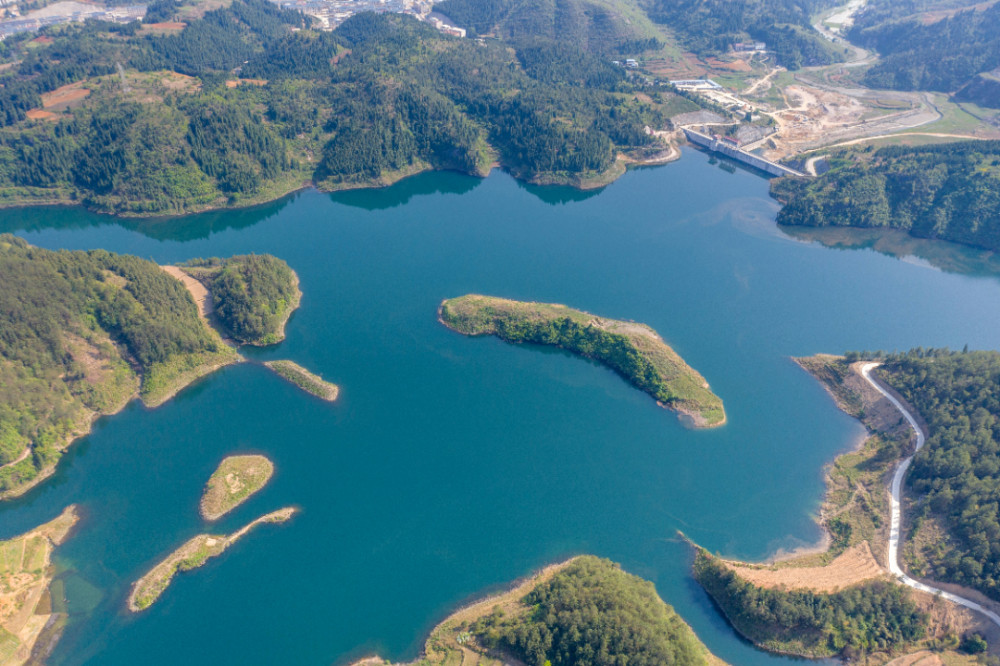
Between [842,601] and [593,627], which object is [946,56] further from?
[593,627]

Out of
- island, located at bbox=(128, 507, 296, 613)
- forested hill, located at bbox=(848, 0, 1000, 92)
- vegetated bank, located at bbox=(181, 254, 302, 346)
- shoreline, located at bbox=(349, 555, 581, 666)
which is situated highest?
forested hill, located at bbox=(848, 0, 1000, 92)

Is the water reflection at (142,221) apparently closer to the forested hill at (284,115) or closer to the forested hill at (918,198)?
the forested hill at (284,115)

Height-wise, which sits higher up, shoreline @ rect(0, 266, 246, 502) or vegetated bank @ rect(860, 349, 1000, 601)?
vegetated bank @ rect(860, 349, 1000, 601)

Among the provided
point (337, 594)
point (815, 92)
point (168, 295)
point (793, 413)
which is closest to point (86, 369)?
point (168, 295)

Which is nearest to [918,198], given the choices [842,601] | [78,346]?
[842,601]

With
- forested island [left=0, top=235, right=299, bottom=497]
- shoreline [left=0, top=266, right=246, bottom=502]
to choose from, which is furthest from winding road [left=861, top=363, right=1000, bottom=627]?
shoreline [left=0, top=266, right=246, bottom=502]

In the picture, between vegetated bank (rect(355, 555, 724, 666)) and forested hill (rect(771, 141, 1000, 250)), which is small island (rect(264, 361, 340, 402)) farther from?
forested hill (rect(771, 141, 1000, 250))
